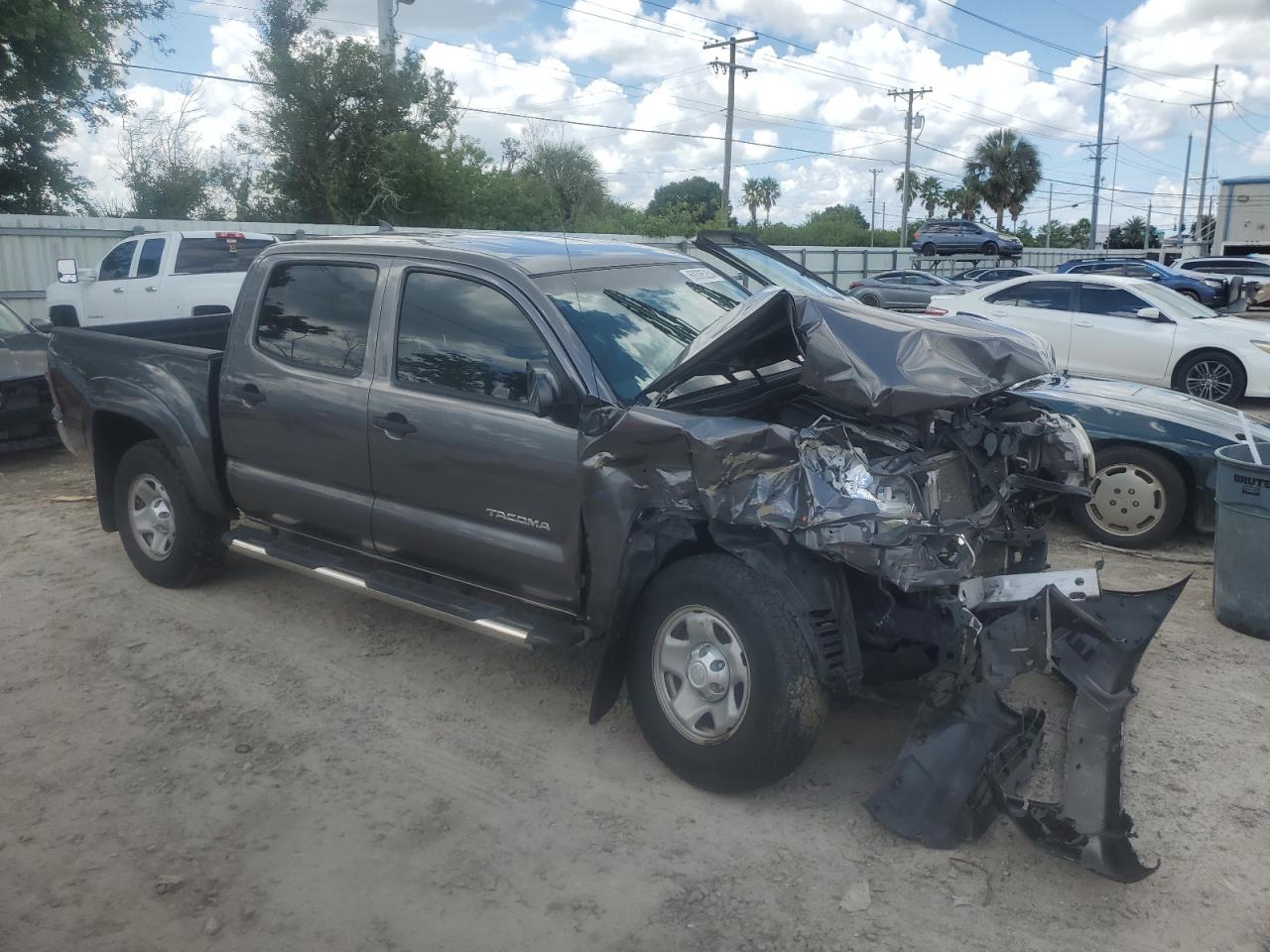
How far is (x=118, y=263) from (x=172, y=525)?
9757 mm

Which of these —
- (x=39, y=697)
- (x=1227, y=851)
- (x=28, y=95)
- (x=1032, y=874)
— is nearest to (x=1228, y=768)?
(x=1227, y=851)

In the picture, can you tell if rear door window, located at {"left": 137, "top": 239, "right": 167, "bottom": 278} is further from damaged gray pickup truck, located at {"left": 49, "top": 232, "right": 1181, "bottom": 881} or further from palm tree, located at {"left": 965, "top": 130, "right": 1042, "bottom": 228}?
palm tree, located at {"left": 965, "top": 130, "right": 1042, "bottom": 228}

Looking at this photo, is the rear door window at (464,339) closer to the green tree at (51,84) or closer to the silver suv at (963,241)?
the green tree at (51,84)

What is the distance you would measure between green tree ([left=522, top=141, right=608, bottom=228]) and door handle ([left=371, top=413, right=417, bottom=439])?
39.5 meters

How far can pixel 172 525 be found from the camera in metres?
5.79

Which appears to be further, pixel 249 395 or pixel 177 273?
pixel 177 273

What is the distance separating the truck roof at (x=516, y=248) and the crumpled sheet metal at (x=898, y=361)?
1190mm

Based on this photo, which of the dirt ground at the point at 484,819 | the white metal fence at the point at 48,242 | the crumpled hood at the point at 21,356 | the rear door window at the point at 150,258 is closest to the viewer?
the dirt ground at the point at 484,819

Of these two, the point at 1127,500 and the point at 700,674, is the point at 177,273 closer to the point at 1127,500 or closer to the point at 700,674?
the point at 1127,500

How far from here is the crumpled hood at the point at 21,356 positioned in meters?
9.27

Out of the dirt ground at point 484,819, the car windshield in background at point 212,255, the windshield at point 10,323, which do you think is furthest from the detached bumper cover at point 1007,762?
the car windshield in background at point 212,255

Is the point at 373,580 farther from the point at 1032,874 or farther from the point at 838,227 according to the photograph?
the point at 838,227

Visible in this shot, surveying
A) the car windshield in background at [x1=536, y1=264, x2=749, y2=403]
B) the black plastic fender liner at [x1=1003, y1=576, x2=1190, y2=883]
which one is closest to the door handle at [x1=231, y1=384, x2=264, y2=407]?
the car windshield in background at [x1=536, y1=264, x2=749, y2=403]

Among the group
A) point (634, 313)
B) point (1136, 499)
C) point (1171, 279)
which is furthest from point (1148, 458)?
point (1171, 279)
